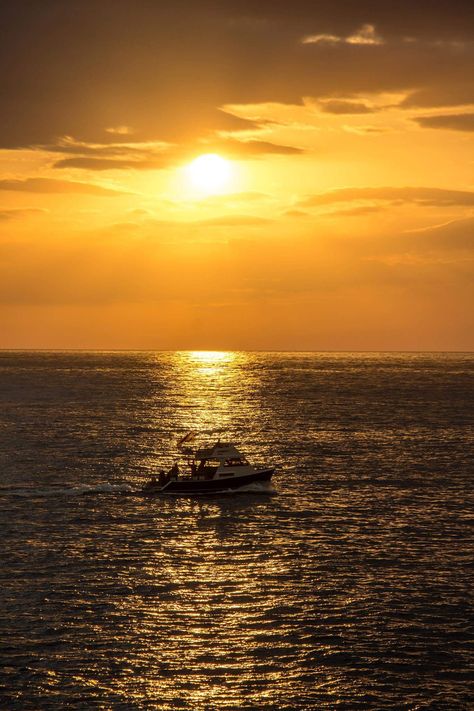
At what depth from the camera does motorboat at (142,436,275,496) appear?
3531 inches

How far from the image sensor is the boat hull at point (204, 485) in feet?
294

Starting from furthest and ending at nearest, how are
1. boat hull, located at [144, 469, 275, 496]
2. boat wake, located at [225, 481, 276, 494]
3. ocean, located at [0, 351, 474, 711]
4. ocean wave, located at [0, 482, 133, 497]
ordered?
boat hull, located at [144, 469, 275, 496], boat wake, located at [225, 481, 276, 494], ocean wave, located at [0, 482, 133, 497], ocean, located at [0, 351, 474, 711]

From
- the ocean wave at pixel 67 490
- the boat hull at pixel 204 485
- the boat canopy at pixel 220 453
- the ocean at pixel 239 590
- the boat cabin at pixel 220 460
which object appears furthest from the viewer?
the boat canopy at pixel 220 453

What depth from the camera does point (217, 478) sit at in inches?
3538

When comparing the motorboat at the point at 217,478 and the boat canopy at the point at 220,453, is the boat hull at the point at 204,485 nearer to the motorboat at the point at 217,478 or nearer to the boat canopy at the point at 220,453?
the motorboat at the point at 217,478

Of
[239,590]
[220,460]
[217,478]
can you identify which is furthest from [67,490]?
[239,590]

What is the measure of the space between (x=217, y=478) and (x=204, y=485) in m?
1.45

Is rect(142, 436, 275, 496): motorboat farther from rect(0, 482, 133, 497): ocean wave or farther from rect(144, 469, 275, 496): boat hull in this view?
rect(0, 482, 133, 497): ocean wave

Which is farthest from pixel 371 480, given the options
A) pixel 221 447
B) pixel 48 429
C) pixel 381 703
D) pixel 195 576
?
pixel 48 429

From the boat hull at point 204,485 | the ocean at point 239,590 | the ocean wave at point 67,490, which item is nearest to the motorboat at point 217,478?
the boat hull at point 204,485

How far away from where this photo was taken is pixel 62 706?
129 feet

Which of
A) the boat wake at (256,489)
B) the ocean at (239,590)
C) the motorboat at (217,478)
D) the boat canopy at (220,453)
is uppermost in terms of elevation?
the boat canopy at (220,453)

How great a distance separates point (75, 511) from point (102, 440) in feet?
186

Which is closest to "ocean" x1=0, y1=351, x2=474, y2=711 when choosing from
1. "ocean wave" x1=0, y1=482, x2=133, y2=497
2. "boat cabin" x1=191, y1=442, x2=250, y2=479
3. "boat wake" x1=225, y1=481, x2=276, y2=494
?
"ocean wave" x1=0, y1=482, x2=133, y2=497
